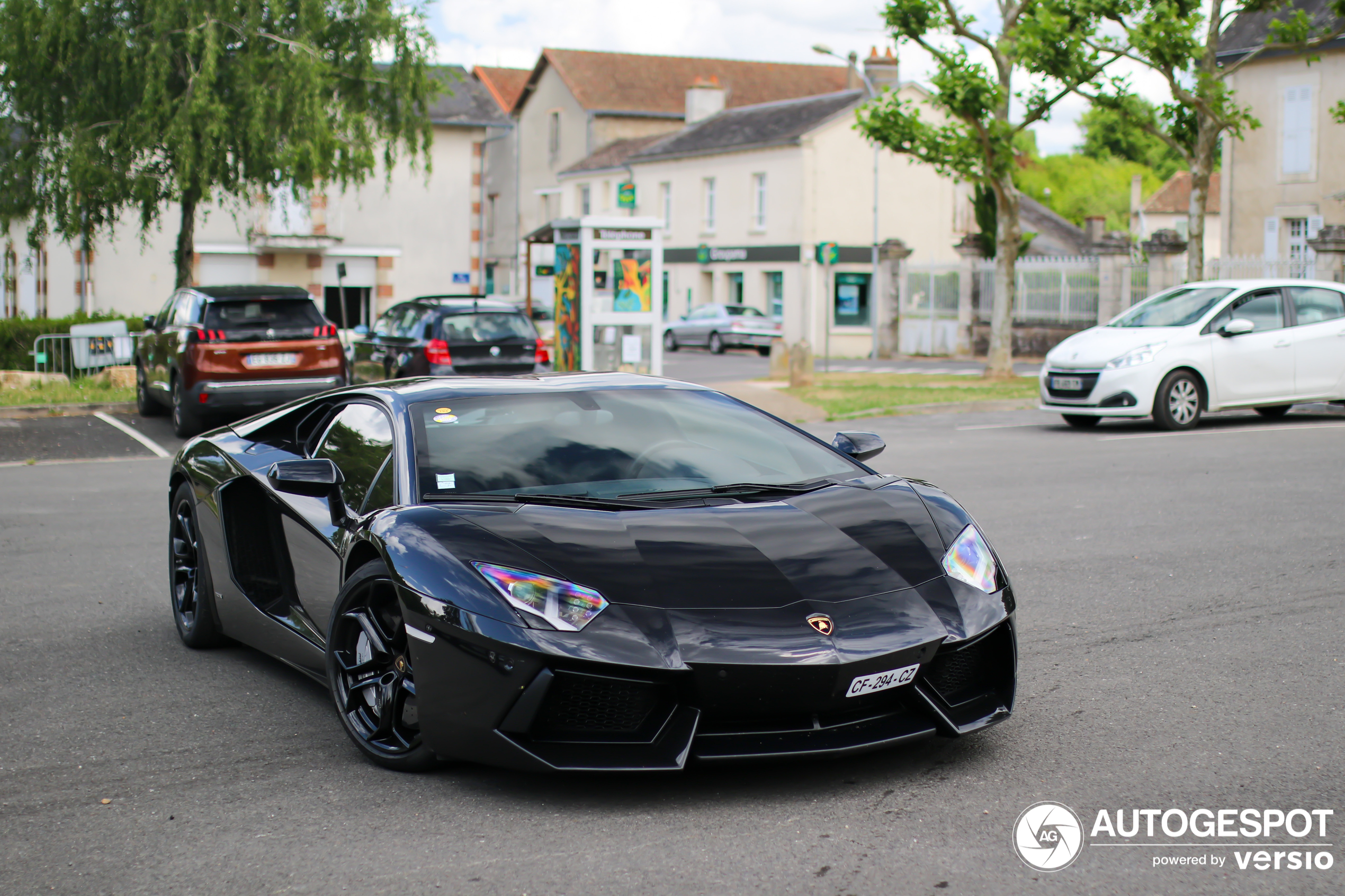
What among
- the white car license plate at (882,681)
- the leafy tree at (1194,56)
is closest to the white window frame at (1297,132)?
the leafy tree at (1194,56)

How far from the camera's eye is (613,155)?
188 feet

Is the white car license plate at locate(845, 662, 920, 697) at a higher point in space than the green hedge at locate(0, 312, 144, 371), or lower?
lower

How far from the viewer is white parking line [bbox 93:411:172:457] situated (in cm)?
1550

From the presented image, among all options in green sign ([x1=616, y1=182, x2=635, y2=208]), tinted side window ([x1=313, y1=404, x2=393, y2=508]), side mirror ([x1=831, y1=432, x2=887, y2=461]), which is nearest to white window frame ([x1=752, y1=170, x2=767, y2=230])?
green sign ([x1=616, y1=182, x2=635, y2=208])

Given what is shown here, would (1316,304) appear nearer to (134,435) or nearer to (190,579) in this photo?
(134,435)

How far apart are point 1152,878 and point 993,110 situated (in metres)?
24.1

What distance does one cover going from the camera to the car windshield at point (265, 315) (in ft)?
55.0

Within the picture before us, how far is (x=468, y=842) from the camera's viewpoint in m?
3.73

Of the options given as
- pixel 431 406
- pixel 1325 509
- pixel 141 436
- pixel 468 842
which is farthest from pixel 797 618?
pixel 141 436

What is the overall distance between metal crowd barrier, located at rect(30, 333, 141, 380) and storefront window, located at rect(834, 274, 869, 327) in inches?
1093

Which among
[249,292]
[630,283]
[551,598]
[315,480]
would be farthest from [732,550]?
[630,283]

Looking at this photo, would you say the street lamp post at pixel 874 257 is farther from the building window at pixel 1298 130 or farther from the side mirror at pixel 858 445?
the side mirror at pixel 858 445

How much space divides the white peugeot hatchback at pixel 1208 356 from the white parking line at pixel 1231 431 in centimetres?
34

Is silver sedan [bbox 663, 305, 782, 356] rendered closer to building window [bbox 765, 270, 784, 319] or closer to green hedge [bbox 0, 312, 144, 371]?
building window [bbox 765, 270, 784, 319]
